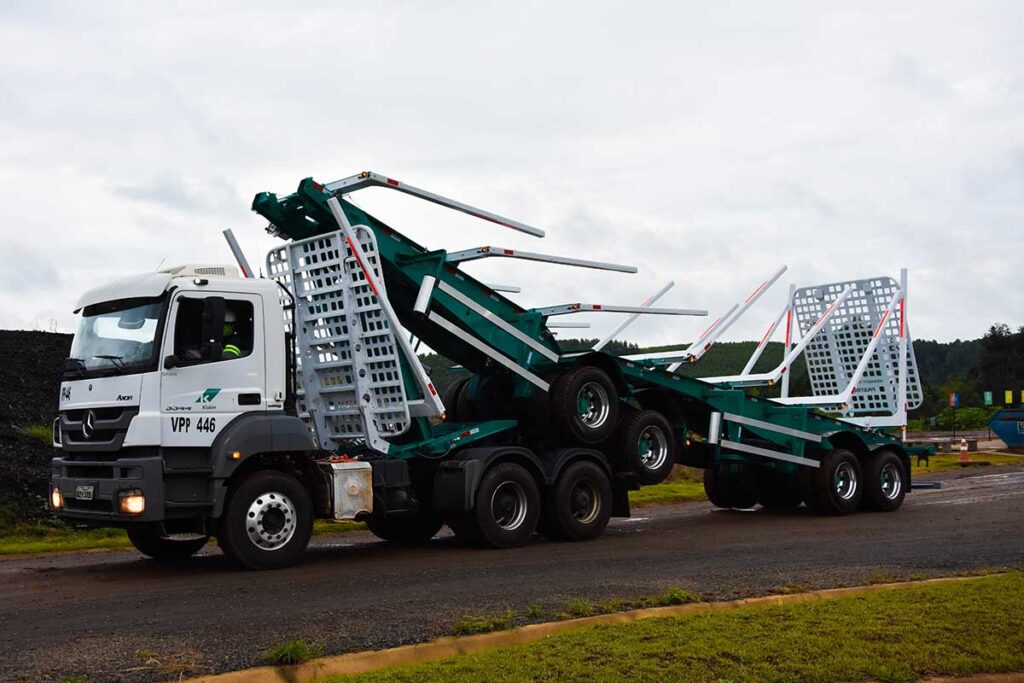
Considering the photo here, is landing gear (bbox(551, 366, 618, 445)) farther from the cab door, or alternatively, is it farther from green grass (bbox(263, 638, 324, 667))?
green grass (bbox(263, 638, 324, 667))

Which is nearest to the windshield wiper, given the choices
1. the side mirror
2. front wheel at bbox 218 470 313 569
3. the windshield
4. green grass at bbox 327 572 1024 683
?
the windshield

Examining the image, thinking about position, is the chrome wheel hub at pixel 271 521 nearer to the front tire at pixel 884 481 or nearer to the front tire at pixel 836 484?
the front tire at pixel 836 484

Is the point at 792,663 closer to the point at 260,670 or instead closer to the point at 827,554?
the point at 260,670

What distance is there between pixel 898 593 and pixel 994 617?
113cm

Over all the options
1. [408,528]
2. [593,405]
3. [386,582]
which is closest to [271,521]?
[386,582]

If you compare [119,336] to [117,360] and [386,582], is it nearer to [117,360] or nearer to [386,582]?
[117,360]

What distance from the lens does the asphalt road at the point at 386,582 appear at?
22.6 ft

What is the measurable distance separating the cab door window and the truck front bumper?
1.06 metres

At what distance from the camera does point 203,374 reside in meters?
10.3

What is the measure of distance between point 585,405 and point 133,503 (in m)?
5.79

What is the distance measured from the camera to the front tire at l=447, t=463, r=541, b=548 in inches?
481

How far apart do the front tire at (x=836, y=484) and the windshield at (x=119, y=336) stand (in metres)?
10.5

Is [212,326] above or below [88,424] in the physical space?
above

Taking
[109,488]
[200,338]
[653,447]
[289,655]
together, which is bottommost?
[289,655]
